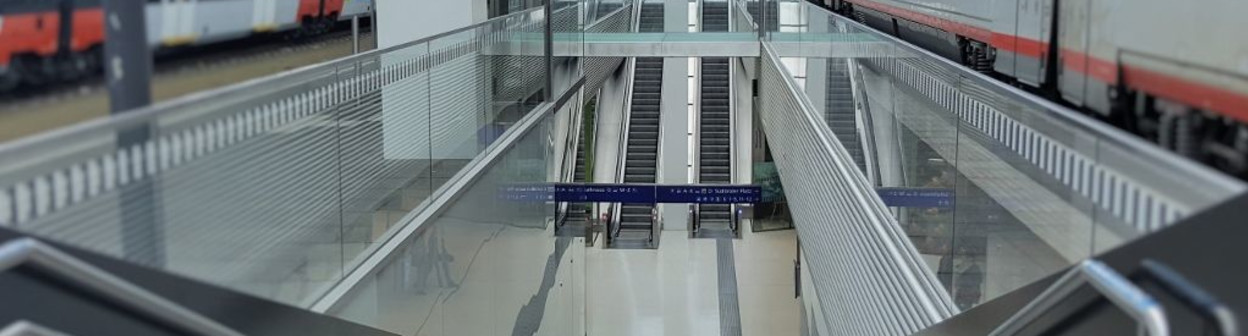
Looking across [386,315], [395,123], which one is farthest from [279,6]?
[386,315]

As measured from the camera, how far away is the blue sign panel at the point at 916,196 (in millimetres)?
5336

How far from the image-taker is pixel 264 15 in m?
5.49

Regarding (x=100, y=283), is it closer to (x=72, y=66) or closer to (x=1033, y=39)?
(x=72, y=66)

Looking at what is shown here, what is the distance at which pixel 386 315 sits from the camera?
238 inches

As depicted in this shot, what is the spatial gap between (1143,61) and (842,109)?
445 centimetres

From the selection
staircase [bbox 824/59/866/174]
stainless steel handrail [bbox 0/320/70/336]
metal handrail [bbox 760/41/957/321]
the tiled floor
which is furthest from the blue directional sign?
stainless steel handrail [bbox 0/320/70/336]

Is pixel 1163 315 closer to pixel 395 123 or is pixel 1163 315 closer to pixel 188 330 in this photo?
pixel 188 330

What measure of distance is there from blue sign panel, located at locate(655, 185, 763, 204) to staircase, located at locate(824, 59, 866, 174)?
8.55 m

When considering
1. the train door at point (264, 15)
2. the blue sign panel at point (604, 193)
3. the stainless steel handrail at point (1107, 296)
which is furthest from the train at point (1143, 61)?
the blue sign panel at point (604, 193)

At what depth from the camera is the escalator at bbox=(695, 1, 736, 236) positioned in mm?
28031

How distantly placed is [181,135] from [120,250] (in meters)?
0.51

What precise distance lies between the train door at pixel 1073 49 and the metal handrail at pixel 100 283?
434 cm

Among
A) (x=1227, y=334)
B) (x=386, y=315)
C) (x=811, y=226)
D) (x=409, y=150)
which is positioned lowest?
(x=811, y=226)

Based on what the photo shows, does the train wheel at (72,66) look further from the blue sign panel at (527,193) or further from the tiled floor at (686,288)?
the tiled floor at (686,288)
